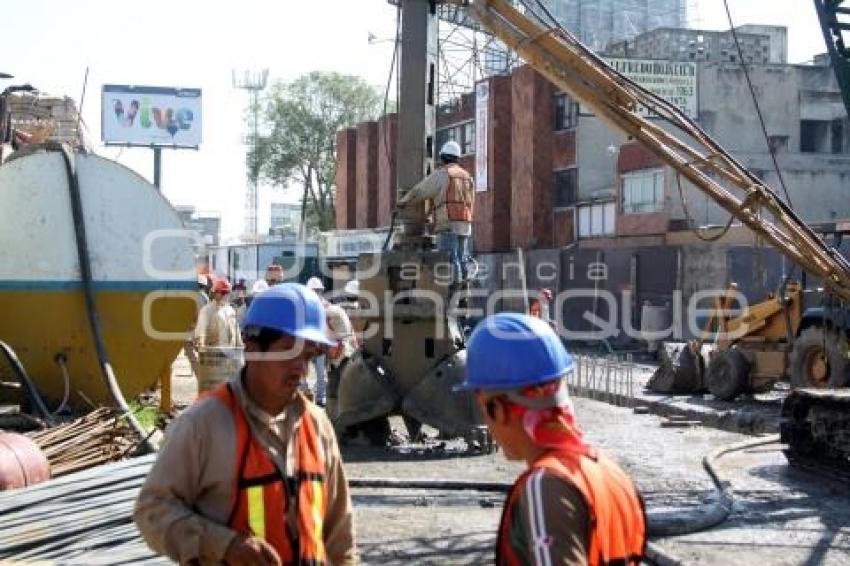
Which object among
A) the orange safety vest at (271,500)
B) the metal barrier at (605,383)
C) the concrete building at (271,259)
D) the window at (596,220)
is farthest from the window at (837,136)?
the orange safety vest at (271,500)

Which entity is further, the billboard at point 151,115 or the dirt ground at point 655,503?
the billboard at point 151,115

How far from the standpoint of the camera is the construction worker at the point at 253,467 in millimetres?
3021

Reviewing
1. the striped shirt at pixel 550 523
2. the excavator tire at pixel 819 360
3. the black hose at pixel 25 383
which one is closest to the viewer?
the striped shirt at pixel 550 523

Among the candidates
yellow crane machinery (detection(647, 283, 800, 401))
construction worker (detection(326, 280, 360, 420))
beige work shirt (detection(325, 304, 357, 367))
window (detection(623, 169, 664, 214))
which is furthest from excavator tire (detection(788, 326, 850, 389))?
window (detection(623, 169, 664, 214))

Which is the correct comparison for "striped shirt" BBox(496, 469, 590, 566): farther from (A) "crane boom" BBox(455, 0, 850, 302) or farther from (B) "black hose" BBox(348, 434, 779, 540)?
(A) "crane boom" BBox(455, 0, 850, 302)

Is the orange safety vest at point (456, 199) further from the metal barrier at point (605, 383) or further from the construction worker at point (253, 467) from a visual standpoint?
the construction worker at point (253, 467)

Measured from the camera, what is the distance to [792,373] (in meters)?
16.0

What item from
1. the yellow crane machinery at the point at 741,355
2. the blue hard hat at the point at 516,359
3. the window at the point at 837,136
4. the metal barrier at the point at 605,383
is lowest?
the metal barrier at the point at 605,383

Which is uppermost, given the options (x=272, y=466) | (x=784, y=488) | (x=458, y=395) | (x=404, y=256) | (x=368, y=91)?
(x=368, y=91)

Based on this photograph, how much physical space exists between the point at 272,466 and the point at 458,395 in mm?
7771

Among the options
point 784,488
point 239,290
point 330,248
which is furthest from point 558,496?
point 330,248

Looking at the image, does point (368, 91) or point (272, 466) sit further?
point (368, 91)

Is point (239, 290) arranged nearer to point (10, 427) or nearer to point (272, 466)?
point (10, 427)

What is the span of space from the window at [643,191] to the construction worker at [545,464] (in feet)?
105
